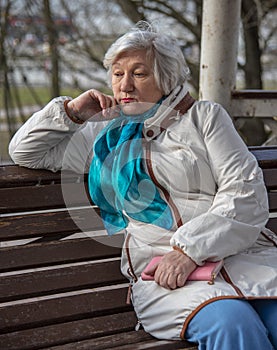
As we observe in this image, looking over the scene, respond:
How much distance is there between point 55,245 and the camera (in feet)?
9.05

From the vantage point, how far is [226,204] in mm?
2475

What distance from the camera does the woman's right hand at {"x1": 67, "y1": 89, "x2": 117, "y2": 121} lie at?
107 inches

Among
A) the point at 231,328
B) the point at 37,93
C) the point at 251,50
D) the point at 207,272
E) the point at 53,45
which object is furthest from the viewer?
the point at 37,93

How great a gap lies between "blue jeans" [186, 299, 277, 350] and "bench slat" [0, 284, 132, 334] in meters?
0.49

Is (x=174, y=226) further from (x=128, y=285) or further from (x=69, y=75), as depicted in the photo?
(x=69, y=75)

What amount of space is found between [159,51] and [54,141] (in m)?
0.56

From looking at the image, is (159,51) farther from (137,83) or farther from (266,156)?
(266,156)

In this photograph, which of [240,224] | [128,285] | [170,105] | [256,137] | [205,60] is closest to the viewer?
[240,224]

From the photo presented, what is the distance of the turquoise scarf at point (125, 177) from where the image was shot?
8.50ft

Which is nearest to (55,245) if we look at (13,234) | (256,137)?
(13,234)

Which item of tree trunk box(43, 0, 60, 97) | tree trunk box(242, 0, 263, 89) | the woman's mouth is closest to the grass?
tree trunk box(43, 0, 60, 97)

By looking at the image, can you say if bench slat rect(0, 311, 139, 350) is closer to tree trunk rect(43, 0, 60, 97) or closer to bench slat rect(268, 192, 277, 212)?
bench slat rect(268, 192, 277, 212)

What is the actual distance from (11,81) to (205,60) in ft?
21.7

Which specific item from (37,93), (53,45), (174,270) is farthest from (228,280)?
(37,93)
